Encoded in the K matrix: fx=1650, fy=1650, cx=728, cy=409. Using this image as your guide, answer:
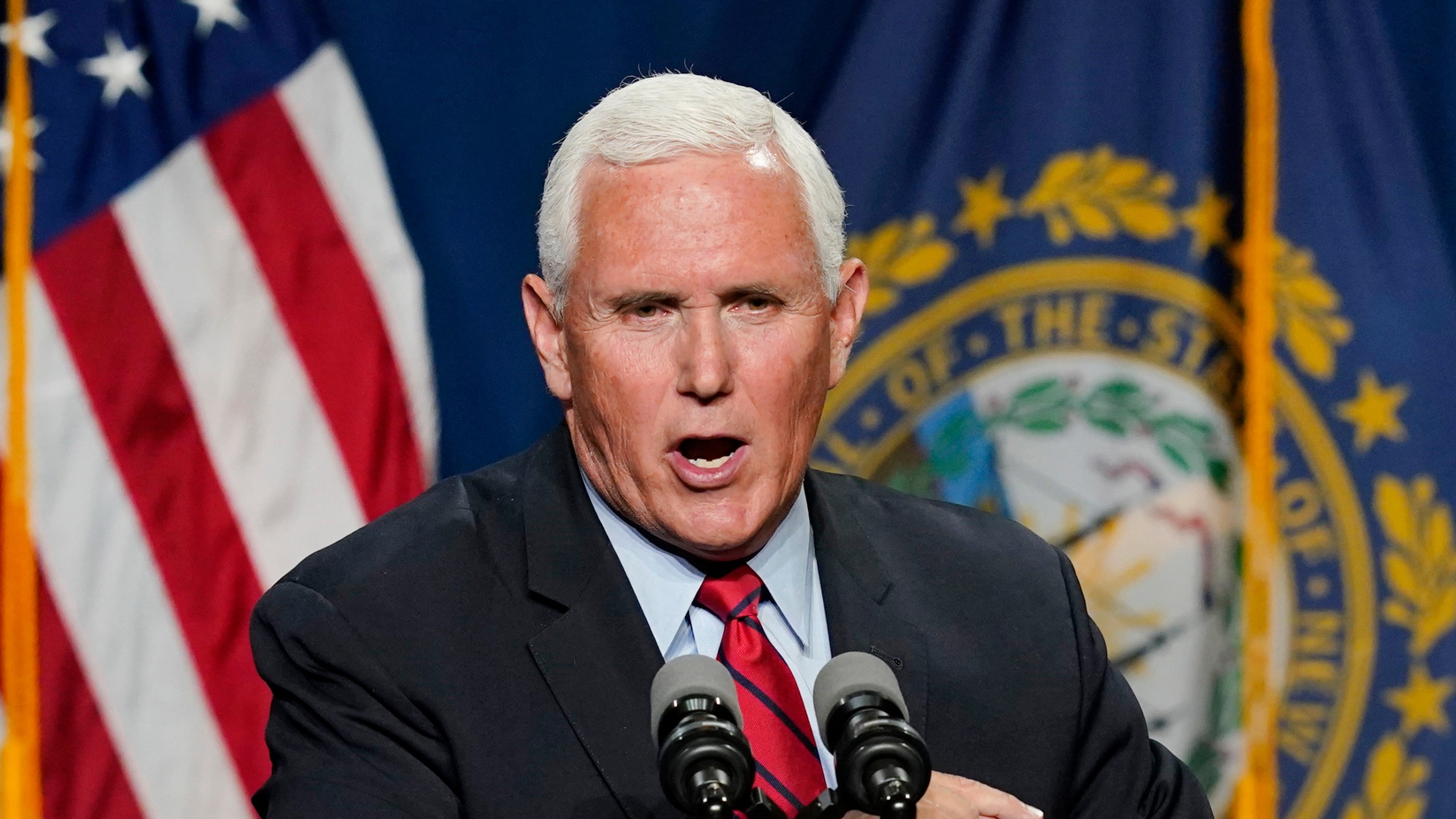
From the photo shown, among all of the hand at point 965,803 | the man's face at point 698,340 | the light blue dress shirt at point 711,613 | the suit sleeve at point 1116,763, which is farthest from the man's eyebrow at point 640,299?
the suit sleeve at point 1116,763

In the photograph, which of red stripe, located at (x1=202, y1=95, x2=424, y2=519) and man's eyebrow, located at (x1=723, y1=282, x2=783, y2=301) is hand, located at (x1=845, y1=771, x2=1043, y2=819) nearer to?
man's eyebrow, located at (x1=723, y1=282, x2=783, y2=301)

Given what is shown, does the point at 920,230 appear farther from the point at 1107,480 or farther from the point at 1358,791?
the point at 1358,791

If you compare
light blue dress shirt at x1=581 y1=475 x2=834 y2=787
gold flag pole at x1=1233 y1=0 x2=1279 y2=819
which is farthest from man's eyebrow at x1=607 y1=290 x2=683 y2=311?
gold flag pole at x1=1233 y1=0 x2=1279 y2=819

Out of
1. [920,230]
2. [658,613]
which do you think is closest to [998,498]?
[920,230]

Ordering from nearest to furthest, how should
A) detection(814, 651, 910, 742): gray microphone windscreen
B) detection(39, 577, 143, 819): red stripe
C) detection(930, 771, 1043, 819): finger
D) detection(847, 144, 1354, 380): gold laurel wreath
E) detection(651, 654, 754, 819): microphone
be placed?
detection(651, 654, 754, 819): microphone, detection(814, 651, 910, 742): gray microphone windscreen, detection(930, 771, 1043, 819): finger, detection(39, 577, 143, 819): red stripe, detection(847, 144, 1354, 380): gold laurel wreath

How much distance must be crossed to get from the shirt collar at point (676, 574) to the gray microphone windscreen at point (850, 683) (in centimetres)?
55

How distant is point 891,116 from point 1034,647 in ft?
5.80

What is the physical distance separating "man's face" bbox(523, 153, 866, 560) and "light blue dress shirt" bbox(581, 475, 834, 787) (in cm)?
5

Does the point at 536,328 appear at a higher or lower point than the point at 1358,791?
higher

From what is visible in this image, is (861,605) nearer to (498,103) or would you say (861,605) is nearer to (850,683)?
(850,683)

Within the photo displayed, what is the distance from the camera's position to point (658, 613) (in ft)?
6.20

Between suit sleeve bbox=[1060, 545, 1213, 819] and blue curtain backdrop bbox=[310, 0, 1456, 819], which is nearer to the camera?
suit sleeve bbox=[1060, 545, 1213, 819]

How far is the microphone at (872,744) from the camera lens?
1195mm

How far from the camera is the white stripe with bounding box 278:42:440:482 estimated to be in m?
3.41
